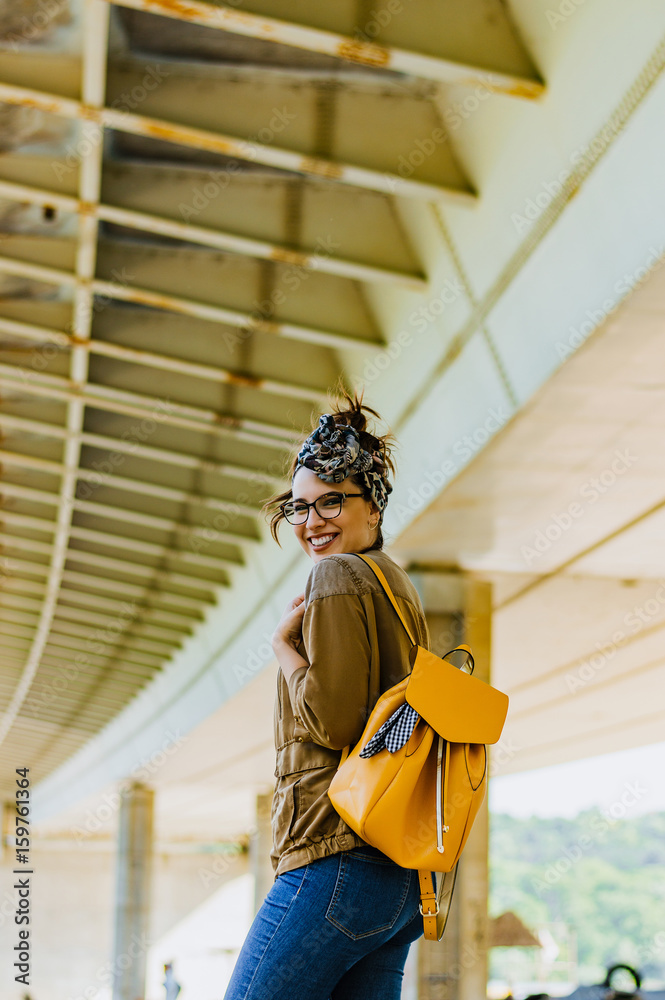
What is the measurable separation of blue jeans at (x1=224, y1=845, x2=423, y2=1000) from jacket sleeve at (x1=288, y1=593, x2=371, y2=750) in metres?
0.25

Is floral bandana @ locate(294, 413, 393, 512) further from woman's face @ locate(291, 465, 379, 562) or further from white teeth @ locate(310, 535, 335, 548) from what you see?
white teeth @ locate(310, 535, 335, 548)

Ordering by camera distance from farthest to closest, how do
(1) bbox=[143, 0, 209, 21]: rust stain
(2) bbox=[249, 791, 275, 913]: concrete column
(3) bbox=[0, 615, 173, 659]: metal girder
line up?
1. (2) bbox=[249, 791, 275, 913]: concrete column
2. (3) bbox=[0, 615, 173, 659]: metal girder
3. (1) bbox=[143, 0, 209, 21]: rust stain

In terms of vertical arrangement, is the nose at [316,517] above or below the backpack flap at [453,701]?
above

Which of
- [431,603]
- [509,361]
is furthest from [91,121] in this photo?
[431,603]

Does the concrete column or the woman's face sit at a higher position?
the woman's face

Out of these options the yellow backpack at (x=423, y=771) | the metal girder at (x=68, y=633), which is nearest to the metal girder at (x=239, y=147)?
the yellow backpack at (x=423, y=771)

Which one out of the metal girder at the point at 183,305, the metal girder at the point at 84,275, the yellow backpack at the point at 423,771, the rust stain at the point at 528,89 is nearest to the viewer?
the yellow backpack at the point at 423,771

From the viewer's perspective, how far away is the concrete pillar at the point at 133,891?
74.4 feet

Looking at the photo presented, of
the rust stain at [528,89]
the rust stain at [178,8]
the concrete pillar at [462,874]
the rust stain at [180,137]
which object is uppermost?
the rust stain at [180,137]

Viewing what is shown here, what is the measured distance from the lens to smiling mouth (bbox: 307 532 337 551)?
2.36 m

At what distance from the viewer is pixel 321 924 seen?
196 cm

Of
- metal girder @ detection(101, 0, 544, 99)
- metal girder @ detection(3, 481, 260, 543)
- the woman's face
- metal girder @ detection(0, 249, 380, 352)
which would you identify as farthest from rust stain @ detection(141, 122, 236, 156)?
metal girder @ detection(3, 481, 260, 543)

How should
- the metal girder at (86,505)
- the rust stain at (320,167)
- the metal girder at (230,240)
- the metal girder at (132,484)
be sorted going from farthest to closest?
the metal girder at (86,505)
the metal girder at (132,484)
the metal girder at (230,240)
the rust stain at (320,167)

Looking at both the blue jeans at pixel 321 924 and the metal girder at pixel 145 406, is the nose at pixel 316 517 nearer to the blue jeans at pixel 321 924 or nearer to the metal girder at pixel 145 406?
the blue jeans at pixel 321 924
